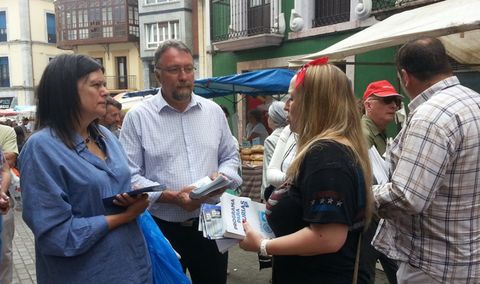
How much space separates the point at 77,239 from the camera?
1.77m

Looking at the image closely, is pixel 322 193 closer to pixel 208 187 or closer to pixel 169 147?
pixel 208 187

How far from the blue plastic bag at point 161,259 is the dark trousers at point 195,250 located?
17.2 inches

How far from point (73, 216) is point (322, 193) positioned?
1084 mm

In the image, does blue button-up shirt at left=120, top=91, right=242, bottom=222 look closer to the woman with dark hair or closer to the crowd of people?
the crowd of people

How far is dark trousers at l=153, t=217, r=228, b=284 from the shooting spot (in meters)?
2.71

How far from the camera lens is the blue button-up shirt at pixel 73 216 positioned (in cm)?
175

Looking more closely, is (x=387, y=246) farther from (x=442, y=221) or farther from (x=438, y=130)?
(x=438, y=130)

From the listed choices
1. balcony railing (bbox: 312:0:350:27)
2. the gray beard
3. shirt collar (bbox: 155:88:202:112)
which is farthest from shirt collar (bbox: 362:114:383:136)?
balcony railing (bbox: 312:0:350:27)

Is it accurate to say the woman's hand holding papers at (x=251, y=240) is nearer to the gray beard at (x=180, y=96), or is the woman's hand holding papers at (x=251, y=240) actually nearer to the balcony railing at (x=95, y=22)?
the gray beard at (x=180, y=96)

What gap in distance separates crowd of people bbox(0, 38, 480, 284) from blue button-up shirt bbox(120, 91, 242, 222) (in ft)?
0.24

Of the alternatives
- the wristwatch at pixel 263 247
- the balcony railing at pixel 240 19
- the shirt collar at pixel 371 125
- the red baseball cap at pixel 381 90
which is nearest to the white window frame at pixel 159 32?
the balcony railing at pixel 240 19

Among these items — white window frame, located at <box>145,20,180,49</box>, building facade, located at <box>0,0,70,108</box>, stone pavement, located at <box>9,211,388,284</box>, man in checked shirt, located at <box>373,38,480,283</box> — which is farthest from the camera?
building facade, located at <box>0,0,70,108</box>

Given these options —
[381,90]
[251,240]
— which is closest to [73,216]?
[251,240]

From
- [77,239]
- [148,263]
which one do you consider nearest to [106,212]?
[77,239]
